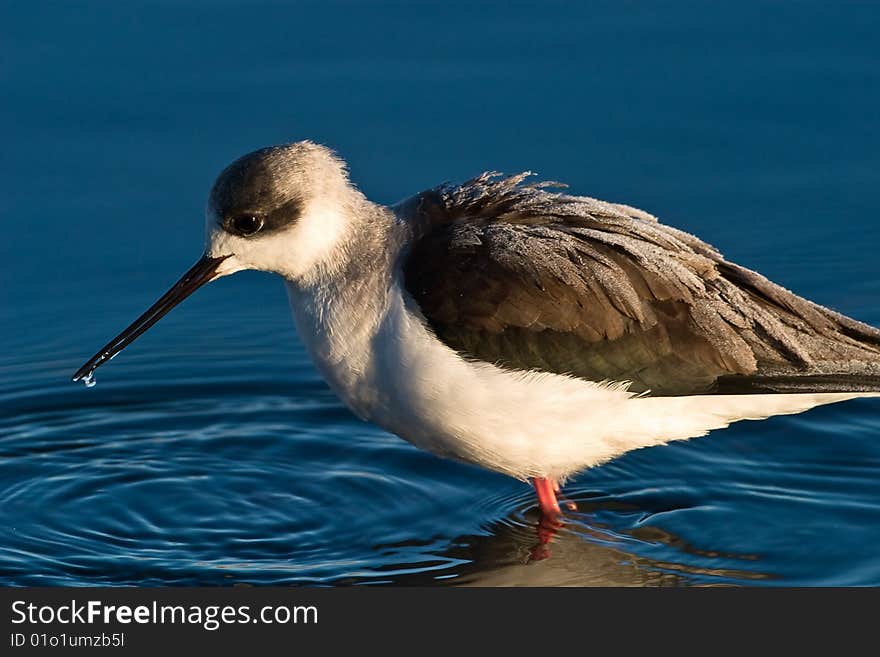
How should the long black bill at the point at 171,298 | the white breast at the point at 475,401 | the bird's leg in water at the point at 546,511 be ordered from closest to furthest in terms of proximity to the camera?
the white breast at the point at 475,401 < the long black bill at the point at 171,298 < the bird's leg in water at the point at 546,511

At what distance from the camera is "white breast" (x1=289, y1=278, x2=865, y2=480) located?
903cm

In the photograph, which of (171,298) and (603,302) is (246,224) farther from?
(603,302)

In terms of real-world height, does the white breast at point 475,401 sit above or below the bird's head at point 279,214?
below

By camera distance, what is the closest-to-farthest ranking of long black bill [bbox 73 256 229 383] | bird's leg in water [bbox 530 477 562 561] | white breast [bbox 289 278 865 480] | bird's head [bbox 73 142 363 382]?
1. white breast [bbox 289 278 865 480]
2. bird's head [bbox 73 142 363 382]
3. long black bill [bbox 73 256 229 383]
4. bird's leg in water [bbox 530 477 562 561]

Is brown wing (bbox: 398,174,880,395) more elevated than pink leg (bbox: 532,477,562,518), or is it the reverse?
brown wing (bbox: 398,174,880,395)

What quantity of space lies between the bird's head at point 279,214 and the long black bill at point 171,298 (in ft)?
0.05

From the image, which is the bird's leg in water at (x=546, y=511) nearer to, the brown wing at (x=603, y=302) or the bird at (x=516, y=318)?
the bird at (x=516, y=318)

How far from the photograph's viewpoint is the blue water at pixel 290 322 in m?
9.71

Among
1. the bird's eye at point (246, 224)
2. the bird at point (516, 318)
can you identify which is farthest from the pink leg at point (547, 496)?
the bird's eye at point (246, 224)

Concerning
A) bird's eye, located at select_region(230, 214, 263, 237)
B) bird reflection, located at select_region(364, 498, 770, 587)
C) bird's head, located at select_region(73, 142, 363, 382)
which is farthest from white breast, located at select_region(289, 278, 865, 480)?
bird reflection, located at select_region(364, 498, 770, 587)

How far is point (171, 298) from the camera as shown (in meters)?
9.71

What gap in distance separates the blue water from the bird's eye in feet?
5.35

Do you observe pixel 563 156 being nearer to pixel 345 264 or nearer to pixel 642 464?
pixel 642 464

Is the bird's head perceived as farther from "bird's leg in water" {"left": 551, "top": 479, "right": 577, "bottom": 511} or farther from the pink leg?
"bird's leg in water" {"left": 551, "top": 479, "right": 577, "bottom": 511}
